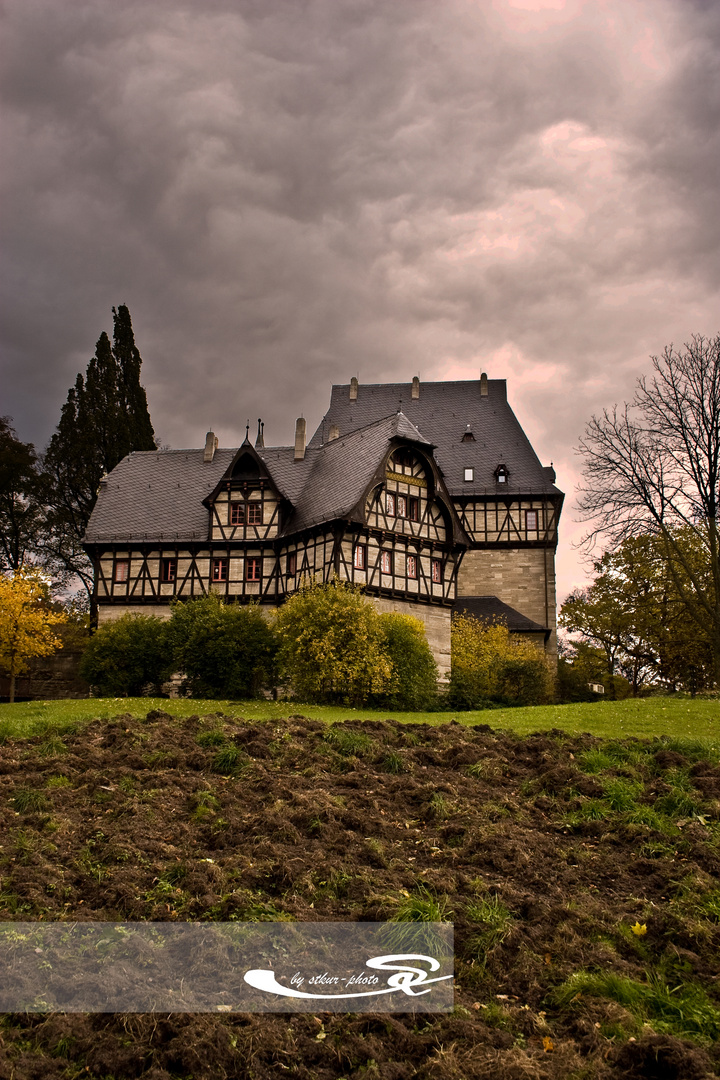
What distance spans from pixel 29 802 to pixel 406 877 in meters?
5.02

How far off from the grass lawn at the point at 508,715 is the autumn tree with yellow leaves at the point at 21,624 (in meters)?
7.24

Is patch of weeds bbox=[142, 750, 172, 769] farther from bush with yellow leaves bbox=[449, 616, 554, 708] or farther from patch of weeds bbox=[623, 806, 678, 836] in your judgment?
bush with yellow leaves bbox=[449, 616, 554, 708]

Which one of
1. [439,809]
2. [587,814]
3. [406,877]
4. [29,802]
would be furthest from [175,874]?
[587,814]

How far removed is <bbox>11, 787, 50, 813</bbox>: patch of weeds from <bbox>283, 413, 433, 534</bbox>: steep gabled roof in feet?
82.5

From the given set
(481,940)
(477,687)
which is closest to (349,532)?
(477,687)

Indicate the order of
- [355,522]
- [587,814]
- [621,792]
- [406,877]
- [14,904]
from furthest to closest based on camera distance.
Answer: [355,522] → [621,792] → [587,814] → [406,877] → [14,904]

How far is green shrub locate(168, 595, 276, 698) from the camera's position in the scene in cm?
3206

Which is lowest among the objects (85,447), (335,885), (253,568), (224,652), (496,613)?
(335,885)

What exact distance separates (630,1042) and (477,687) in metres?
30.1

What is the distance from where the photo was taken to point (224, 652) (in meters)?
32.0

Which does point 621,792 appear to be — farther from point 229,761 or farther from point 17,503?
point 17,503

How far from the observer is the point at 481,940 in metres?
8.40

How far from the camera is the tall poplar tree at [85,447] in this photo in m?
52.8

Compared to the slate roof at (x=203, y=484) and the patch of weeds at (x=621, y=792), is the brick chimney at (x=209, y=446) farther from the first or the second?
the patch of weeds at (x=621, y=792)
